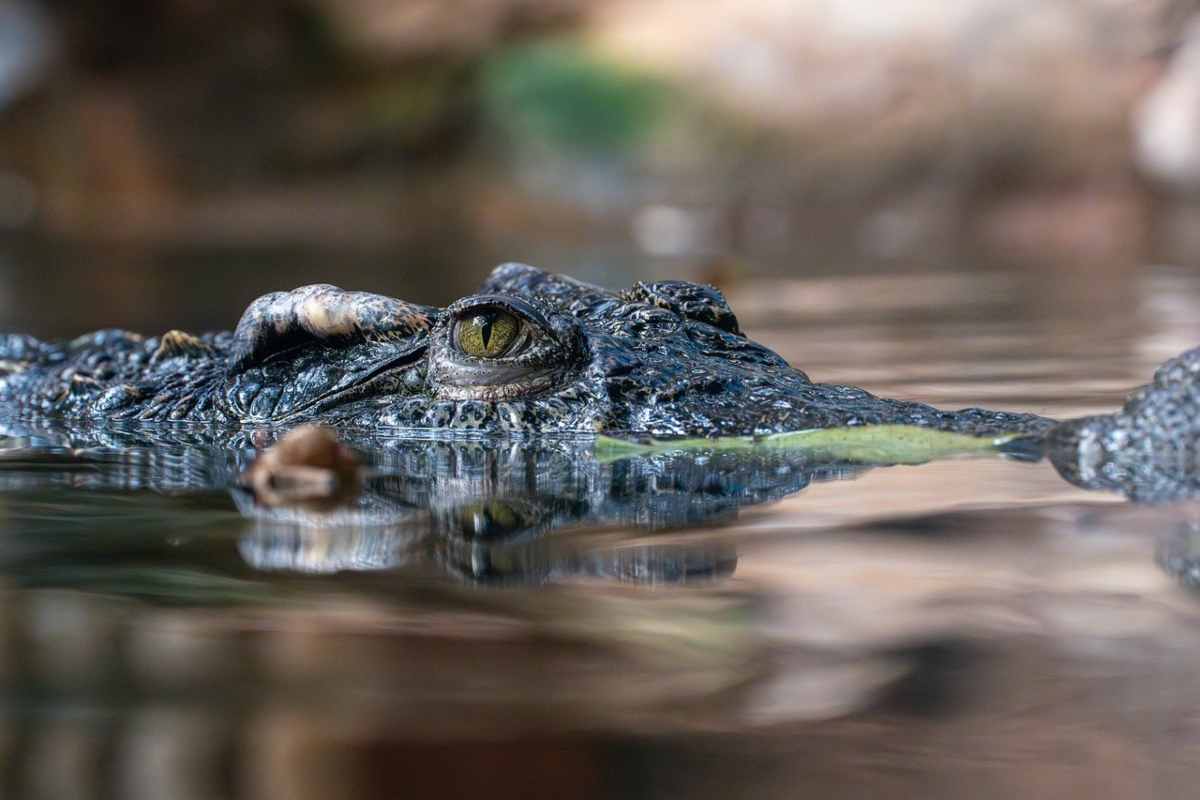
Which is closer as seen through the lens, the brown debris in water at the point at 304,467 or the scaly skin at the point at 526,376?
the brown debris in water at the point at 304,467

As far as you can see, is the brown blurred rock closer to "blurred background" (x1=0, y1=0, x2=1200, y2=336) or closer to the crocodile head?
"blurred background" (x1=0, y1=0, x2=1200, y2=336)

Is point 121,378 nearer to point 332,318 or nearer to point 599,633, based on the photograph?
point 332,318

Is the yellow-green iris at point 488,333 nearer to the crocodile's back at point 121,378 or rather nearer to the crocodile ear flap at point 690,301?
the crocodile ear flap at point 690,301

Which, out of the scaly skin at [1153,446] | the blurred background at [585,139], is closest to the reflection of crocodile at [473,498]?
the scaly skin at [1153,446]

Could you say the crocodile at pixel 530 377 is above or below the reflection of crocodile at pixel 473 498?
above

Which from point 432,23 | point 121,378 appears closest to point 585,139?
point 432,23

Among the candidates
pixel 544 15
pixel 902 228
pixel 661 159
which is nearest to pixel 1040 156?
pixel 902 228
